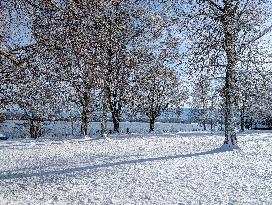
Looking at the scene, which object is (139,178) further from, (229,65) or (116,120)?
(116,120)

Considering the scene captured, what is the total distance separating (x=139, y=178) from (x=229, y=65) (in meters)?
9.86

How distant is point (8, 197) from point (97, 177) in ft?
9.66

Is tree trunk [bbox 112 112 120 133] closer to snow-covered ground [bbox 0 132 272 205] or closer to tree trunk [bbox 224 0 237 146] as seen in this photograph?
tree trunk [bbox 224 0 237 146]

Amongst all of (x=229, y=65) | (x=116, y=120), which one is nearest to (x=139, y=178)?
(x=229, y=65)

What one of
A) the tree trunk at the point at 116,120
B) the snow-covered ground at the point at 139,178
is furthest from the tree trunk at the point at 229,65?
the tree trunk at the point at 116,120

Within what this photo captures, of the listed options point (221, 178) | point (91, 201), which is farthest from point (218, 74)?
point (91, 201)

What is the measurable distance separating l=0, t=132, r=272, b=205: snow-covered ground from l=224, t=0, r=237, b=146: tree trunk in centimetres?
223

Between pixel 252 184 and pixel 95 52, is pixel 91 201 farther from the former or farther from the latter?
pixel 252 184

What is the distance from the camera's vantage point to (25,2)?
23.6 ft

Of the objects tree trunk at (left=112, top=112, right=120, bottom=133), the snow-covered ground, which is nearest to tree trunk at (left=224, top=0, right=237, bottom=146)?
the snow-covered ground

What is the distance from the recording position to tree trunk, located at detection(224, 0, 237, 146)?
1808 cm

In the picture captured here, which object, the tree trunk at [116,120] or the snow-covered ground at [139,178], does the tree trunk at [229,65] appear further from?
the tree trunk at [116,120]

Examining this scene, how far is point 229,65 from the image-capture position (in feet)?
64.5

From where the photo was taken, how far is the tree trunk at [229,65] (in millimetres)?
18078
